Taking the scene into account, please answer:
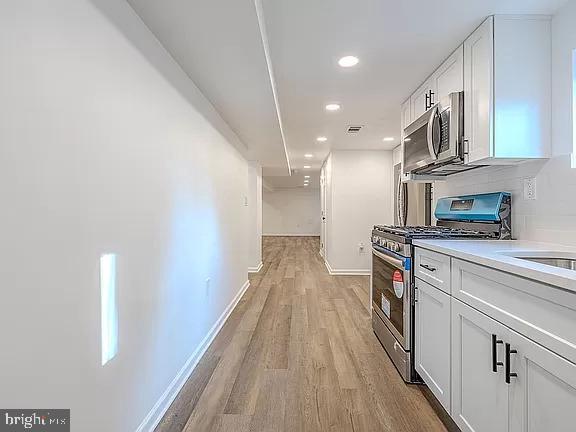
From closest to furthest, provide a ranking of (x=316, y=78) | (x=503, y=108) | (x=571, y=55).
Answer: (x=571, y=55), (x=503, y=108), (x=316, y=78)

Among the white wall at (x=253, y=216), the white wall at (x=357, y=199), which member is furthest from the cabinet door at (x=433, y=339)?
the white wall at (x=253, y=216)

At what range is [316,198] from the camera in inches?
635

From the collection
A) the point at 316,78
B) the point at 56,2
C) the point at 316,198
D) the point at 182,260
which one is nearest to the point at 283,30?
the point at 316,78

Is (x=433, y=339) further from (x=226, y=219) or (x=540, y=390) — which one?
(x=226, y=219)

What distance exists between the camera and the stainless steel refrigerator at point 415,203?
13.5 feet

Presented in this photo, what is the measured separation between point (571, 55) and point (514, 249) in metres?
1.13

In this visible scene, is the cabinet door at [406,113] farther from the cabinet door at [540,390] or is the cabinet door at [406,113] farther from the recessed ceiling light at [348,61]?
the cabinet door at [540,390]

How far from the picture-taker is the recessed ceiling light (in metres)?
2.54

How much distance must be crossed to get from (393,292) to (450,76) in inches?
62.4

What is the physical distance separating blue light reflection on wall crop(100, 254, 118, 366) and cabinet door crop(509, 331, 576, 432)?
1517 millimetres

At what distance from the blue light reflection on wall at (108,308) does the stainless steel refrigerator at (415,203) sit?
3.52 metres

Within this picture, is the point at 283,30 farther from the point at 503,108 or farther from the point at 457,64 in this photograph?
the point at 503,108

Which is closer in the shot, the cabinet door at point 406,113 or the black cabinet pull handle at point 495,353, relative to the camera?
the black cabinet pull handle at point 495,353

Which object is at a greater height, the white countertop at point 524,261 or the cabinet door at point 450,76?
the cabinet door at point 450,76
